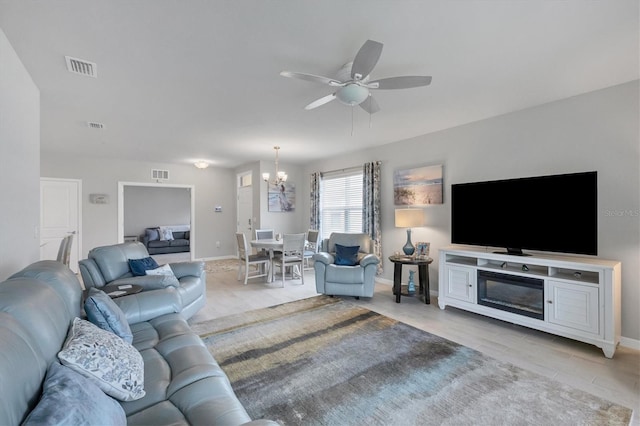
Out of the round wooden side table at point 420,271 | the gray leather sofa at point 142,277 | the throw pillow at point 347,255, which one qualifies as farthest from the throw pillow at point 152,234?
the round wooden side table at point 420,271

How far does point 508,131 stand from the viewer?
12.0 feet

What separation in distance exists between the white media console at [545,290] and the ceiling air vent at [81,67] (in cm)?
419

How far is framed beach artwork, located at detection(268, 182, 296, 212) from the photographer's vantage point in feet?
22.6

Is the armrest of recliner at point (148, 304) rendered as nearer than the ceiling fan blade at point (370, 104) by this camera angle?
Yes

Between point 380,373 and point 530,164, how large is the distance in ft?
9.85

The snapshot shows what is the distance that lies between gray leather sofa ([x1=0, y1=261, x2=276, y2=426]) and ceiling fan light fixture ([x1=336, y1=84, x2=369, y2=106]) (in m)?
2.10

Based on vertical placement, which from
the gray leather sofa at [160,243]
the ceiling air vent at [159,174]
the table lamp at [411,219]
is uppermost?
the ceiling air vent at [159,174]

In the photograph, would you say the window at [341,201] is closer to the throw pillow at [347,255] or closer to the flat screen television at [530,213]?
the throw pillow at [347,255]

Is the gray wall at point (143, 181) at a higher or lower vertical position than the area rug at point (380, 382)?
higher

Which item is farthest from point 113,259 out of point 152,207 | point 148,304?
point 152,207

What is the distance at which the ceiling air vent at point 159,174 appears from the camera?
6.97m

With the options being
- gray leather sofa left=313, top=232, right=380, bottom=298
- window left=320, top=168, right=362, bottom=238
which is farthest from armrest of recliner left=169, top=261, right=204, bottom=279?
window left=320, top=168, right=362, bottom=238

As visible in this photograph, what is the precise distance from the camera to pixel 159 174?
7039 mm

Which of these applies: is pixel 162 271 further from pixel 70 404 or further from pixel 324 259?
pixel 70 404
